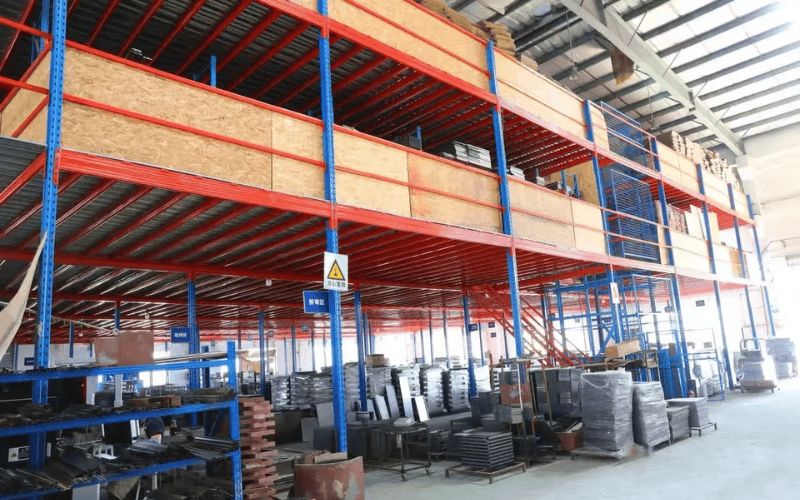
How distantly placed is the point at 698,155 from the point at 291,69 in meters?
Result: 17.8

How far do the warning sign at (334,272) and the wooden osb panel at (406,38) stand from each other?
3.95 metres

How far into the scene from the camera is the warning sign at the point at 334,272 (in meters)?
7.74

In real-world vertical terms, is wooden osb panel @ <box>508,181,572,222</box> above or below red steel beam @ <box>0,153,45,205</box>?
above

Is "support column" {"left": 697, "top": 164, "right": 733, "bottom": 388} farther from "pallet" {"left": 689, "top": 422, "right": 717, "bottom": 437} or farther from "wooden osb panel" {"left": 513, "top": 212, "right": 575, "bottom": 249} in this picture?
"wooden osb panel" {"left": 513, "top": 212, "right": 575, "bottom": 249}

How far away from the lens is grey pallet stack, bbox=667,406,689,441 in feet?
36.6

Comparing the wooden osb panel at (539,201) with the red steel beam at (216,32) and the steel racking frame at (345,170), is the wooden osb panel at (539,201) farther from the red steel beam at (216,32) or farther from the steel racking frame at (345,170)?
the red steel beam at (216,32)

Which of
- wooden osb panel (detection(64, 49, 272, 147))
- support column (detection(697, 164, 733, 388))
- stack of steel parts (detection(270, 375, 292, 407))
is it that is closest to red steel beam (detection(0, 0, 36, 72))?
wooden osb panel (detection(64, 49, 272, 147))

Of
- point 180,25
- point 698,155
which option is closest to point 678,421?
point 180,25

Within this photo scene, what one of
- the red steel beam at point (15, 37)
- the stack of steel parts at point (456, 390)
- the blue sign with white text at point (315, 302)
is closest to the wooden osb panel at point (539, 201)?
the blue sign with white text at point (315, 302)

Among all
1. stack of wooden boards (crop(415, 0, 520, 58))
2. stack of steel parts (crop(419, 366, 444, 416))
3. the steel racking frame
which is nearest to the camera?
the steel racking frame

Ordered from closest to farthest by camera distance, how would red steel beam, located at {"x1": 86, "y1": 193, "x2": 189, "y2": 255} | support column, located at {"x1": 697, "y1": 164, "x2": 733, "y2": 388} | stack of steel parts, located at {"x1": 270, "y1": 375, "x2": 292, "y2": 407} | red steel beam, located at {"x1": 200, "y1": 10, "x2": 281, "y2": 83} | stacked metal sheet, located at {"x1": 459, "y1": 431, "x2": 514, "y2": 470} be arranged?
red steel beam, located at {"x1": 86, "y1": 193, "x2": 189, "y2": 255} < red steel beam, located at {"x1": 200, "y1": 10, "x2": 281, "y2": 83} < stacked metal sheet, located at {"x1": 459, "y1": 431, "x2": 514, "y2": 470} < stack of steel parts, located at {"x1": 270, "y1": 375, "x2": 292, "y2": 407} < support column, located at {"x1": 697, "y1": 164, "x2": 733, "y2": 388}

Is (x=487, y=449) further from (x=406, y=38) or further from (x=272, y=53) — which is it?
(x=272, y=53)

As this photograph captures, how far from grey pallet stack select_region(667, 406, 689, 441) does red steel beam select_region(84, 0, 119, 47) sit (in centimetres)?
1238

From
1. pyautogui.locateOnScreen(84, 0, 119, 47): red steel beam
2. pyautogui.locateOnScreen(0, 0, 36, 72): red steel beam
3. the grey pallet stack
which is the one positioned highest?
pyautogui.locateOnScreen(84, 0, 119, 47): red steel beam
